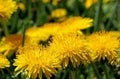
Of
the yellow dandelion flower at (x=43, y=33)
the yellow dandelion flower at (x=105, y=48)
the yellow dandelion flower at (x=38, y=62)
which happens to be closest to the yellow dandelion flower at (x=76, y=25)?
the yellow dandelion flower at (x=43, y=33)

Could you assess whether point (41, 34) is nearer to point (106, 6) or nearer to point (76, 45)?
point (76, 45)

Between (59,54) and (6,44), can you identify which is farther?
(6,44)

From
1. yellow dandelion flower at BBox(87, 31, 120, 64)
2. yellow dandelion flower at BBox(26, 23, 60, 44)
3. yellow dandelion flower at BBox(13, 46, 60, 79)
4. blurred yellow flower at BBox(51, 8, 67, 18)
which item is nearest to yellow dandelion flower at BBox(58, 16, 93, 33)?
yellow dandelion flower at BBox(26, 23, 60, 44)

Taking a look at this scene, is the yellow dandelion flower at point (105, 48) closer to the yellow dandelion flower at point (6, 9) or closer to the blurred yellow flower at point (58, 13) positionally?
the yellow dandelion flower at point (6, 9)

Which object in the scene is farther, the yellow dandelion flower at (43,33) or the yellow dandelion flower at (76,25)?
the yellow dandelion flower at (43,33)

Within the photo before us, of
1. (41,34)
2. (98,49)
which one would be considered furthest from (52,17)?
(98,49)

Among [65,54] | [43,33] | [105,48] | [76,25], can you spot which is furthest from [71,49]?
[43,33]

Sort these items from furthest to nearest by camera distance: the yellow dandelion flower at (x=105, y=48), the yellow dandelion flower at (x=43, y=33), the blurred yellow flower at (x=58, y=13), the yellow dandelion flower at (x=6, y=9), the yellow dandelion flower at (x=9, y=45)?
the blurred yellow flower at (x=58, y=13) → the yellow dandelion flower at (x=43, y=33) → the yellow dandelion flower at (x=9, y=45) → the yellow dandelion flower at (x=6, y=9) → the yellow dandelion flower at (x=105, y=48)

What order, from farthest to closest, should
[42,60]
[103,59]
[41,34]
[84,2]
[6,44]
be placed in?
[84,2] → [41,34] → [6,44] → [103,59] → [42,60]
